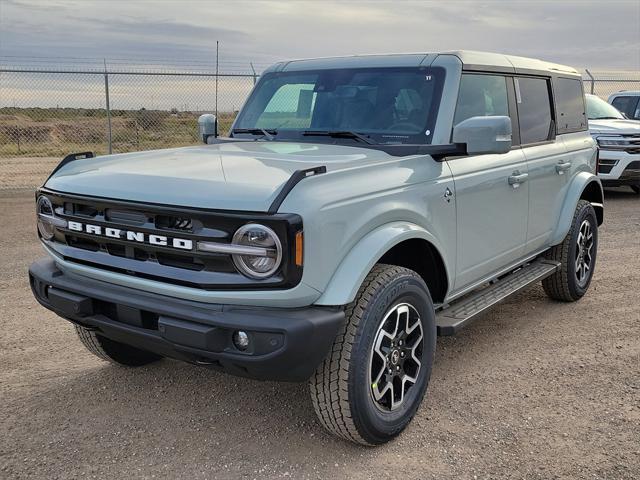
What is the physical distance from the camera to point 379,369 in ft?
10.7

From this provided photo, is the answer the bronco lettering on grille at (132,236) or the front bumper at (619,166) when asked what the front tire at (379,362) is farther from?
the front bumper at (619,166)

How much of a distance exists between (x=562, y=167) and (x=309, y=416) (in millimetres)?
3018

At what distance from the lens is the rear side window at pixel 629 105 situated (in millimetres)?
14992

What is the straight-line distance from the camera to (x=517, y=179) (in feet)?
14.8

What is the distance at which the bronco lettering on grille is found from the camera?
2.91 m

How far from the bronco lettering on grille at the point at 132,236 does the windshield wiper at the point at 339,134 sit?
1535mm

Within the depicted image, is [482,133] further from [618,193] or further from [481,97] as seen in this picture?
[618,193]

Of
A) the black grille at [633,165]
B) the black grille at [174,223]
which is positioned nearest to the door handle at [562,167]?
the black grille at [174,223]

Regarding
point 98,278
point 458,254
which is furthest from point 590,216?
point 98,278

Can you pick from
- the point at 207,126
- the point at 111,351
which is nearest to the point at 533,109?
the point at 207,126

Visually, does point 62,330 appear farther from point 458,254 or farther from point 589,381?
point 589,381

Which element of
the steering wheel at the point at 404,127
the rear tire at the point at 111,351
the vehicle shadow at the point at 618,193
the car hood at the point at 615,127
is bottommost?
the vehicle shadow at the point at 618,193

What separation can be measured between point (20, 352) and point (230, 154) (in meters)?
2.15

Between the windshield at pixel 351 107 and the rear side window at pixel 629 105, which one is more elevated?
the windshield at pixel 351 107
